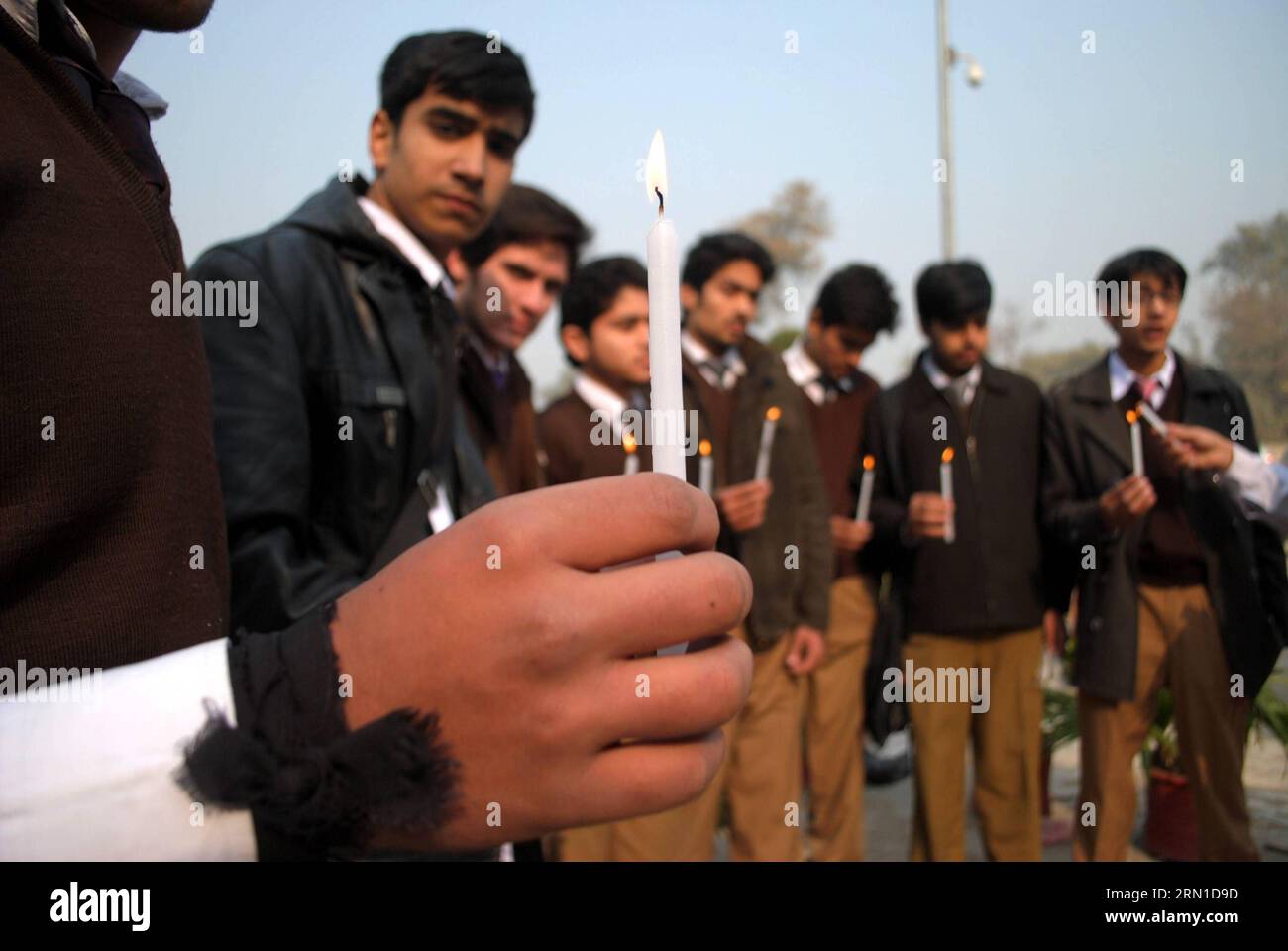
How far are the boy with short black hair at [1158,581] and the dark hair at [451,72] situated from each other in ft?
7.90

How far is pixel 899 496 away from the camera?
426cm

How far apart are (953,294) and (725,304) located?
96 centimetres

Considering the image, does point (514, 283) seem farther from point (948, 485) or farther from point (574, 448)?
point (948, 485)

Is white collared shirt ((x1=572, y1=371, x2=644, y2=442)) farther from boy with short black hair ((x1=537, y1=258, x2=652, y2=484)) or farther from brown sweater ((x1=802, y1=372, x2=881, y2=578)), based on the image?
brown sweater ((x1=802, y1=372, x2=881, y2=578))

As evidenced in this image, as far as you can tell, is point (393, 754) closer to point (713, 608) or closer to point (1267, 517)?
point (713, 608)

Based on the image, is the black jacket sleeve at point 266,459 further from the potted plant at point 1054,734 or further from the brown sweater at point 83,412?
the potted plant at point 1054,734

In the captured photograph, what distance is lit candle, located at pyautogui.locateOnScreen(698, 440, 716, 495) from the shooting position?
3812 millimetres

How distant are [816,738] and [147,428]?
12.9 feet

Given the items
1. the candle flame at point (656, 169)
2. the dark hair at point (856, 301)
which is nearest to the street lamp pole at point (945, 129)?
the dark hair at point (856, 301)

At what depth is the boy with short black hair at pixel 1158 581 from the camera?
11.1 ft

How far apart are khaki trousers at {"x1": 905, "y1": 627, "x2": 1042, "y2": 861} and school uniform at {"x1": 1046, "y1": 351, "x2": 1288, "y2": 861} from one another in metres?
0.24

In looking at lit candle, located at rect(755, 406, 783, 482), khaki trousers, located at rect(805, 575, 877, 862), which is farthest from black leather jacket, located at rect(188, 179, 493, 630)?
khaki trousers, located at rect(805, 575, 877, 862)
